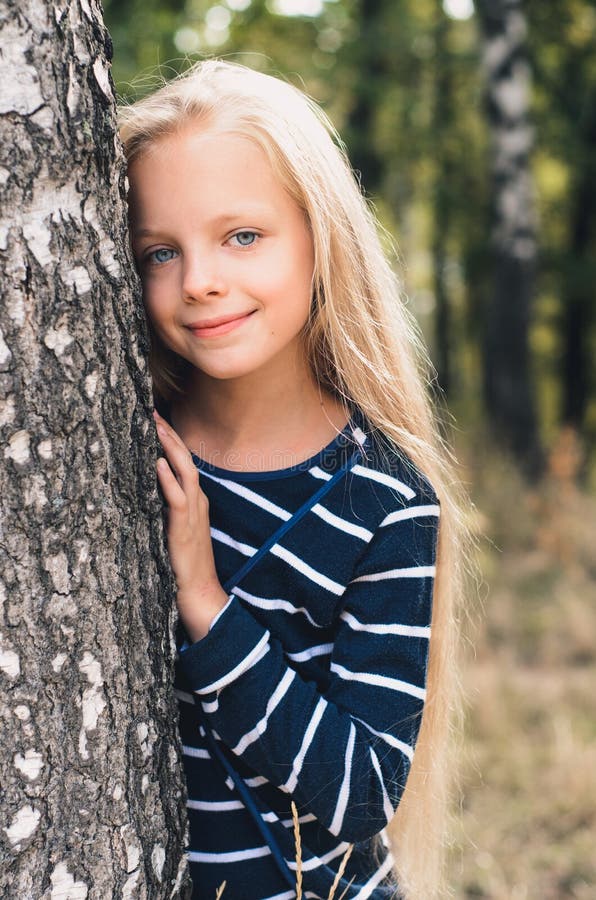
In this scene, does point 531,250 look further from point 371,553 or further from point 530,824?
point 371,553

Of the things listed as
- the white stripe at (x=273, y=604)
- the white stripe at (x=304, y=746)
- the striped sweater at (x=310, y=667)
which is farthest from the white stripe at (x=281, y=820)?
the white stripe at (x=273, y=604)

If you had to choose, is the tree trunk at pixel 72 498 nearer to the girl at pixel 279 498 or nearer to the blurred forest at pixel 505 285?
the girl at pixel 279 498

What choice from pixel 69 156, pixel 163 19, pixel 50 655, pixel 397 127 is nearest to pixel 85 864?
pixel 50 655

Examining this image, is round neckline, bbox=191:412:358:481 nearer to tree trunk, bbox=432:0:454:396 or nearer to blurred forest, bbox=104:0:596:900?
blurred forest, bbox=104:0:596:900

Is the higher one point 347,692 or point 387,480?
point 387,480

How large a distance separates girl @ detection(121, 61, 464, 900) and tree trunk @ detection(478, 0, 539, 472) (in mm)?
6462

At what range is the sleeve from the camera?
4.43ft

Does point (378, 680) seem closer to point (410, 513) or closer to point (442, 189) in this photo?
point (410, 513)

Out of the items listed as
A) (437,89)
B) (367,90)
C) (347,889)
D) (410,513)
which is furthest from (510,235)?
(437,89)

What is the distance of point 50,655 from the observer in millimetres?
1156

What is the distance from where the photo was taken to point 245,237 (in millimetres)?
1405

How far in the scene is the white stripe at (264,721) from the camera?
53.1 inches

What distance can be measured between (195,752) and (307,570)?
14.8 inches

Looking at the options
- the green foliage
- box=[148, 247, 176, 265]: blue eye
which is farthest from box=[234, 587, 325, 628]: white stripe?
the green foliage
